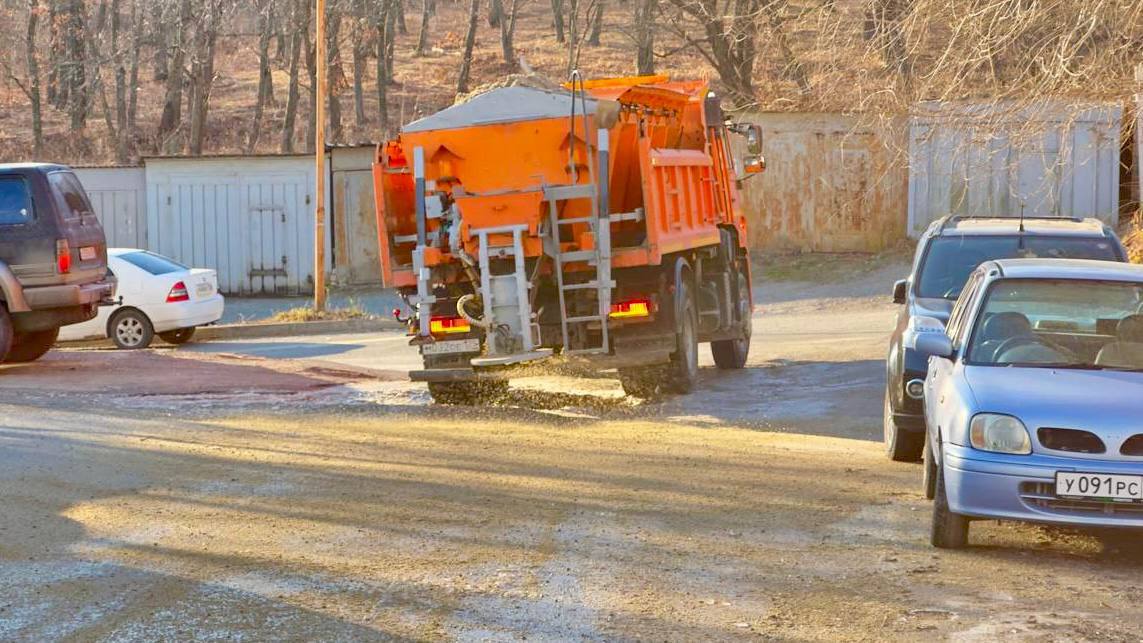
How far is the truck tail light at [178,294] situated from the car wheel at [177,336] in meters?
0.88

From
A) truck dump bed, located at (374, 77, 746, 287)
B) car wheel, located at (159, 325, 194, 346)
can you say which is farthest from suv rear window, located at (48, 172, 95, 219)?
car wheel, located at (159, 325, 194, 346)

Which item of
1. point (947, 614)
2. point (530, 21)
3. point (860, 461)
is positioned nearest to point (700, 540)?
point (947, 614)

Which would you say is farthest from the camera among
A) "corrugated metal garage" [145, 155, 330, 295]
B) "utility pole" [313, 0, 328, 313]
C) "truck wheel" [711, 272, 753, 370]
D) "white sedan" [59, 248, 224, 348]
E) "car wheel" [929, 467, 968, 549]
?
"corrugated metal garage" [145, 155, 330, 295]

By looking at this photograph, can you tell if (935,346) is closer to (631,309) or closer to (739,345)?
(631,309)

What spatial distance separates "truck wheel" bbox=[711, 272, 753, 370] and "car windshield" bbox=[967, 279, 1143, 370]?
27.7 feet

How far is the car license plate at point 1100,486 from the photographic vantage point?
7.08 m

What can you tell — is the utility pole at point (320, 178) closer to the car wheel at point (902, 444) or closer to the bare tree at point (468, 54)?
the car wheel at point (902, 444)

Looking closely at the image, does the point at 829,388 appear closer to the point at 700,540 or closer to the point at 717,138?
the point at 717,138

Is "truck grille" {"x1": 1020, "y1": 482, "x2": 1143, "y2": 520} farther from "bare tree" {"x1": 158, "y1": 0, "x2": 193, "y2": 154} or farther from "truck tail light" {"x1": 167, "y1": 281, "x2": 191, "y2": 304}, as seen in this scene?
"bare tree" {"x1": 158, "y1": 0, "x2": 193, "y2": 154}

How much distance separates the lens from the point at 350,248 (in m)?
32.4

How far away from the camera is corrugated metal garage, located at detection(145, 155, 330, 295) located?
32.2 meters

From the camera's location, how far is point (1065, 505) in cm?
719

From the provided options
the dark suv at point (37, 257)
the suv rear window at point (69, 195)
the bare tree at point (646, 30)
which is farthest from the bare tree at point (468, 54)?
the dark suv at point (37, 257)

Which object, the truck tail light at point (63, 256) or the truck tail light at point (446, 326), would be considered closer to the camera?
the truck tail light at point (446, 326)
